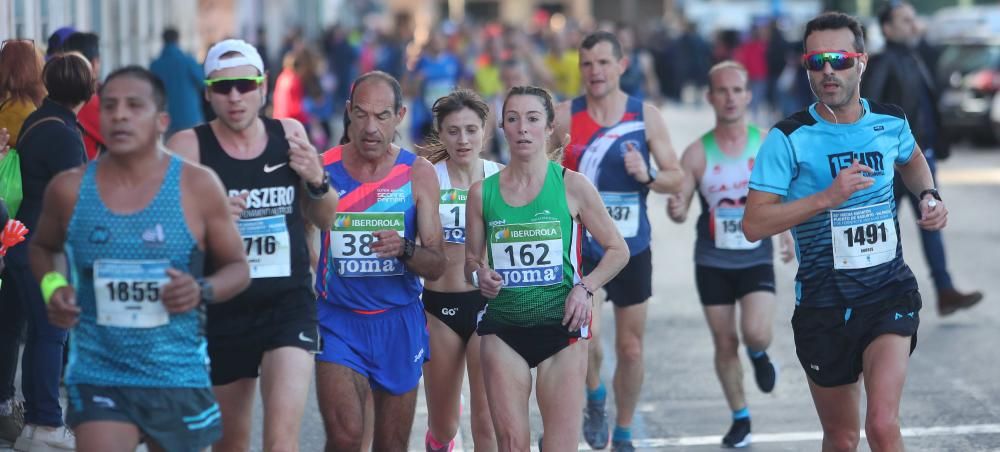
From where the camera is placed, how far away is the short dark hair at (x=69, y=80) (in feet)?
24.6

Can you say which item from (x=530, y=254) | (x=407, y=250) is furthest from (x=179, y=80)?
(x=530, y=254)

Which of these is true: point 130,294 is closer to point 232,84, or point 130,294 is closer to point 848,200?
point 232,84

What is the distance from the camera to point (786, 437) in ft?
27.1

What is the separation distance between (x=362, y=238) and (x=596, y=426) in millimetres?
2170

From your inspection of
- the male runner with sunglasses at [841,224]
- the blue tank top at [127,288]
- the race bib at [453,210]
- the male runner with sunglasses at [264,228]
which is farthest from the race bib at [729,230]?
the blue tank top at [127,288]

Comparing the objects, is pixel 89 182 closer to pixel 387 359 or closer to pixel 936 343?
pixel 387 359

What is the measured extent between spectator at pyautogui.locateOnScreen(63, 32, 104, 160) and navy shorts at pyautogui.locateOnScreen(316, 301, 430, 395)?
255 centimetres

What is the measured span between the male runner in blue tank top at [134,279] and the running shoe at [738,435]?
3.60m

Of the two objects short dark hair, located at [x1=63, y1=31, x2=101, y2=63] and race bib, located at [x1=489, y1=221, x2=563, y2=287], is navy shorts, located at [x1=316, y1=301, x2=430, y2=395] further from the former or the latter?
short dark hair, located at [x1=63, y1=31, x2=101, y2=63]

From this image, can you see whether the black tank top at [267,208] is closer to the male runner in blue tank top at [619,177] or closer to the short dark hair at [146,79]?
the short dark hair at [146,79]

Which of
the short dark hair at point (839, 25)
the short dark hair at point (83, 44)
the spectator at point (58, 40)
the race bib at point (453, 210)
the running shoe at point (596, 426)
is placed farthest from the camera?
the spectator at point (58, 40)

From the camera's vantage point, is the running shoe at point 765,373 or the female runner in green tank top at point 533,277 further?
the running shoe at point 765,373

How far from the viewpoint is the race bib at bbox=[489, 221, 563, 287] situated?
6258 mm

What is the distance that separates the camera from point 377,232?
634cm
